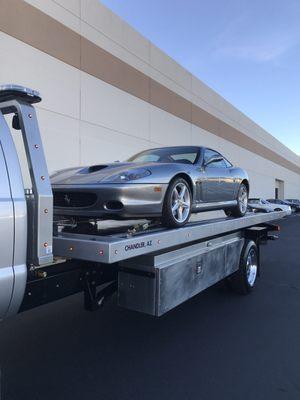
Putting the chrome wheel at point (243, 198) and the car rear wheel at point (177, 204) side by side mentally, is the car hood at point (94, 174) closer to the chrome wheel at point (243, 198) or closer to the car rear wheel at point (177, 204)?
the car rear wheel at point (177, 204)

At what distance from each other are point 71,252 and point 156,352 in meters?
1.71

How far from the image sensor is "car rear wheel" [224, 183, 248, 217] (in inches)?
256

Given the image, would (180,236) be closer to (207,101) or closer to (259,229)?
(259,229)

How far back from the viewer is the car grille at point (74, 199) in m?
3.88

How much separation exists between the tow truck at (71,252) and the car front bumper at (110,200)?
0.58 ft

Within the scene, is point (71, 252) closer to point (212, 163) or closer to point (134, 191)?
point (134, 191)

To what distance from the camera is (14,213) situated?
7.80ft

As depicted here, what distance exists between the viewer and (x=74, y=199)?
4016 millimetres

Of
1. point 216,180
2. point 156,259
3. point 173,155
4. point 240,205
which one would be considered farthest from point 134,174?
point 240,205

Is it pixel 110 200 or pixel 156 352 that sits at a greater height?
pixel 110 200

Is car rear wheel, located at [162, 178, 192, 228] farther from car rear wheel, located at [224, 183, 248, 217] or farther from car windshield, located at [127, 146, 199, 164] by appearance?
car rear wheel, located at [224, 183, 248, 217]

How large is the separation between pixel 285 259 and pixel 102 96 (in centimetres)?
861

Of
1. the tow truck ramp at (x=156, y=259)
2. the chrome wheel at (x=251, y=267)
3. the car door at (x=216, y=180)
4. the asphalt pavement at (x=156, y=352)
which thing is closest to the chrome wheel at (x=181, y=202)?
the tow truck ramp at (x=156, y=259)

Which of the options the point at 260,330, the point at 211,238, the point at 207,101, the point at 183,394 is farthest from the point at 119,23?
the point at 183,394
